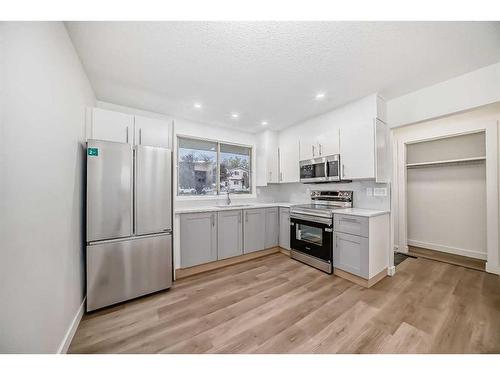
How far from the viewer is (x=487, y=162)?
277 cm

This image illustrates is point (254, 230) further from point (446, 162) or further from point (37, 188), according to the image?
point (446, 162)

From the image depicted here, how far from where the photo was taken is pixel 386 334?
1.57 m

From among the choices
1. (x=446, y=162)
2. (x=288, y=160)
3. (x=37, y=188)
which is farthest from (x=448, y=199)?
(x=37, y=188)

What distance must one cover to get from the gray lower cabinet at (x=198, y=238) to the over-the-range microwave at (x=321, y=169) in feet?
5.89

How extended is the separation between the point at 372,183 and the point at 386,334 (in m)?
1.96

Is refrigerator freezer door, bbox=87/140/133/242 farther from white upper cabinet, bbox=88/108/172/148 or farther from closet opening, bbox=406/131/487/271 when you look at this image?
closet opening, bbox=406/131/487/271

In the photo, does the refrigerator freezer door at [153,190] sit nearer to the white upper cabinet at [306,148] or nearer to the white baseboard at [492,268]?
the white upper cabinet at [306,148]

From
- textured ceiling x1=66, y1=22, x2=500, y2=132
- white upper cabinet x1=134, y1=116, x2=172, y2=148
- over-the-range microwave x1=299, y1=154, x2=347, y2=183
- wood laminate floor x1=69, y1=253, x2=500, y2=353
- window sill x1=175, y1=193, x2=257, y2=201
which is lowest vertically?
wood laminate floor x1=69, y1=253, x2=500, y2=353

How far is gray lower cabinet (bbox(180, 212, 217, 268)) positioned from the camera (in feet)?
8.89

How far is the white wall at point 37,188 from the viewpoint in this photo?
3.04 feet

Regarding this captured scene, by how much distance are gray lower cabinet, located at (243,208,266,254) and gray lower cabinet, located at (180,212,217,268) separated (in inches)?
23.5

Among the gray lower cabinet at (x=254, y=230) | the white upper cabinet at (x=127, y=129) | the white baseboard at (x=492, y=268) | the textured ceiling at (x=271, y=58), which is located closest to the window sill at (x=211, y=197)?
the gray lower cabinet at (x=254, y=230)

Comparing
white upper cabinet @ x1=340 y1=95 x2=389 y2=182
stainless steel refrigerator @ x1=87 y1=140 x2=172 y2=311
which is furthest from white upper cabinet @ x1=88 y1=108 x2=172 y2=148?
white upper cabinet @ x1=340 y1=95 x2=389 y2=182
